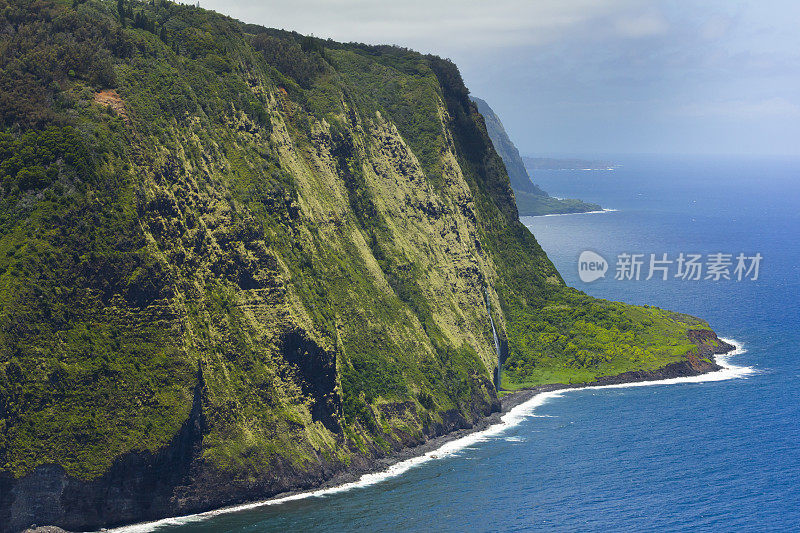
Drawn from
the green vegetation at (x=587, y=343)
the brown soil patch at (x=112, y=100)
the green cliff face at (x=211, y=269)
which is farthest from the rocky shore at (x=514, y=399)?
the brown soil patch at (x=112, y=100)

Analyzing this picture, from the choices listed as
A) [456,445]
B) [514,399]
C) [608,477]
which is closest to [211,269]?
[456,445]

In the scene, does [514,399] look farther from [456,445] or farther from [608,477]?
[608,477]

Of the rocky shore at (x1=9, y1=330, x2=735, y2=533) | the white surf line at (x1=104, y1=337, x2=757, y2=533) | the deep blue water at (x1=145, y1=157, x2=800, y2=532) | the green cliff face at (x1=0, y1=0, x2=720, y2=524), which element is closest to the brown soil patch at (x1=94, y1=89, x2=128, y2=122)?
the green cliff face at (x1=0, y1=0, x2=720, y2=524)

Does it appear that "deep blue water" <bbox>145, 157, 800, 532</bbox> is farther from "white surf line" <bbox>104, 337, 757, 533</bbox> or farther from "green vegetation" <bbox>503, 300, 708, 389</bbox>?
"green vegetation" <bbox>503, 300, 708, 389</bbox>

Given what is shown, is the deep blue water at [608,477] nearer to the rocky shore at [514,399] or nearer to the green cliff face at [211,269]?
the rocky shore at [514,399]

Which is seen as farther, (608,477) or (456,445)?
(456,445)
